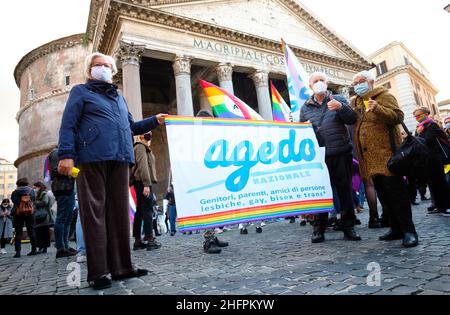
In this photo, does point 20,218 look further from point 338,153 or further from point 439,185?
point 439,185

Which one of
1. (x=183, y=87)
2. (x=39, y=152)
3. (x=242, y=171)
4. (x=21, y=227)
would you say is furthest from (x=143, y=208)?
(x=39, y=152)

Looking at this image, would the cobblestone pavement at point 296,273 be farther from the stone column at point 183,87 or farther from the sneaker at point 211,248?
the stone column at point 183,87

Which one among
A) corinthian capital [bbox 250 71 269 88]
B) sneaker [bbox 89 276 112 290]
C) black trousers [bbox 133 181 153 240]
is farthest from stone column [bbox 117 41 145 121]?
sneaker [bbox 89 276 112 290]

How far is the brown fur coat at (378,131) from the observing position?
3250 mm

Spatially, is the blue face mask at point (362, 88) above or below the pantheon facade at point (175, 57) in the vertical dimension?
below

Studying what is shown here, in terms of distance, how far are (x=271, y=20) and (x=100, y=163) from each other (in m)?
21.4

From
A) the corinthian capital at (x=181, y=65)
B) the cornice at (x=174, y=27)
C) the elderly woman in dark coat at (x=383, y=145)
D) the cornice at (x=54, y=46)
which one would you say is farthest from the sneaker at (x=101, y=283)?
the cornice at (x=54, y=46)

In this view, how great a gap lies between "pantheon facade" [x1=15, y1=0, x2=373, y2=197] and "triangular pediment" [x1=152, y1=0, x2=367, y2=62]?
0.07 metres

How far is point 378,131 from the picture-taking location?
136 inches

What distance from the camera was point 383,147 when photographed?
11.2ft

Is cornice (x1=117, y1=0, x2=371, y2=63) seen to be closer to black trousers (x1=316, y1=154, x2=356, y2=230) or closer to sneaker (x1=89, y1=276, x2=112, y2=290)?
black trousers (x1=316, y1=154, x2=356, y2=230)

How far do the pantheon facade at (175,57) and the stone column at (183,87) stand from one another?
0.05m

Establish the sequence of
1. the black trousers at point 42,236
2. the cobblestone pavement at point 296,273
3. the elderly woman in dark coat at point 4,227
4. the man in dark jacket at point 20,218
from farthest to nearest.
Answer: the elderly woman in dark coat at point 4,227 < the black trousers at point 42,236 < the man in dark jacket at point 20,218 < the cobblestone pavement at point 296,273
